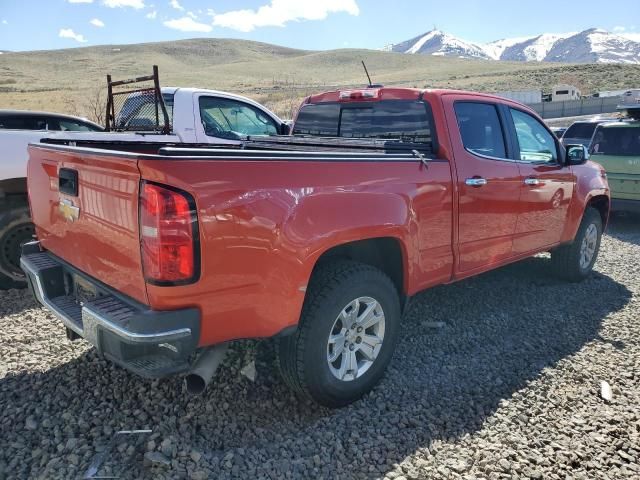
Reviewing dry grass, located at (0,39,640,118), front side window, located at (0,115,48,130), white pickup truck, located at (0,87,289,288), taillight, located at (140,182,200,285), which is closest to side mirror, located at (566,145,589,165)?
white pickup truck, located at (0,87,289,288)

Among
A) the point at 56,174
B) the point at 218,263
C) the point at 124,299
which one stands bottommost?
the point at 124,299

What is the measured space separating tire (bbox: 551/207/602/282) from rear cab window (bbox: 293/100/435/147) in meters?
2.44

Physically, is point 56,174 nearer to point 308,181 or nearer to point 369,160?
point 308,181

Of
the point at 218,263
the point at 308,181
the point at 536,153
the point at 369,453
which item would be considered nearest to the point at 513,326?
the point at 536,153

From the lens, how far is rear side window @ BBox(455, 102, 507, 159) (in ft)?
12.9

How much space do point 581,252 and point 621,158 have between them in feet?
11.9

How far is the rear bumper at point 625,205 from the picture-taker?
7.98m

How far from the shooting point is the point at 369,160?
3.05 meters

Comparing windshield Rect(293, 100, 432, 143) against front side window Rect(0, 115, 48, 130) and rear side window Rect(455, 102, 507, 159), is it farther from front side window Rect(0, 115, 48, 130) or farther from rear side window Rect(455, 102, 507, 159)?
front side window Rect(0, 115, 48, 130)

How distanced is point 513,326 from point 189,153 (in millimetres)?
3215

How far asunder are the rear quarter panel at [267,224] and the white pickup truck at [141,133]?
2.49 m

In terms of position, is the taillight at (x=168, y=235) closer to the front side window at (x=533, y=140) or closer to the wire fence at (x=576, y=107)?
the front side window at (x=533, y=140)

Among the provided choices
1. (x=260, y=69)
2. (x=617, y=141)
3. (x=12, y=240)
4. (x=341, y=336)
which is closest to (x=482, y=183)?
(x=341, y=336)

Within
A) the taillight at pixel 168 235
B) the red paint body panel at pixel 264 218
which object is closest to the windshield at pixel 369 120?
the red paint body panel at pixel 264 218
